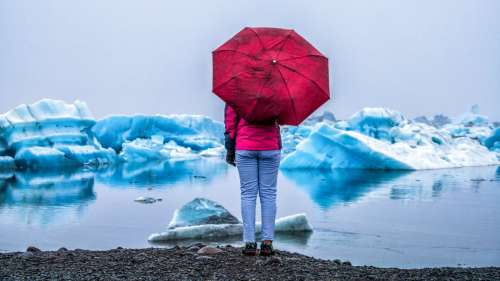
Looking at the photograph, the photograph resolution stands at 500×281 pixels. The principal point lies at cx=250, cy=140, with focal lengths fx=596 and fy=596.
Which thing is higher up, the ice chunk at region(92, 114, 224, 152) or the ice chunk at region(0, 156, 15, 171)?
the ice chunk at region(92, 114, 224, 152)

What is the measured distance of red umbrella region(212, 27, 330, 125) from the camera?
3369 millimetres

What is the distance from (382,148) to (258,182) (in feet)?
55.7

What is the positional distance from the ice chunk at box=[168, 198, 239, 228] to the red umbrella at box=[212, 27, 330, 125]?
9.67 feet

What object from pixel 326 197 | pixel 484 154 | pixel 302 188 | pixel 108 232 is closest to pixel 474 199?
pixel 326 197

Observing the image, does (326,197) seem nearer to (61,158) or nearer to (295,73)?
(295,73)

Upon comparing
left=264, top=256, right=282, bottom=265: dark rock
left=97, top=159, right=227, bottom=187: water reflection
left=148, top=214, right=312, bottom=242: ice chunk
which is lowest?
left=97, top=159, right=227, bottom=187: water reflection

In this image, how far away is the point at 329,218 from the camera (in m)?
7.61

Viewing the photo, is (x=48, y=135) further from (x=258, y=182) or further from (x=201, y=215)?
(x=258, y=182)

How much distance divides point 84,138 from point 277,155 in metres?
21.3

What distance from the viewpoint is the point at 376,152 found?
19.2m

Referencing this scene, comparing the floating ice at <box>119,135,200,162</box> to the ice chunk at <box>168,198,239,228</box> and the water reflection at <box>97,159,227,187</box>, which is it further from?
the ice chunk at <box>168,198,239,228</box>

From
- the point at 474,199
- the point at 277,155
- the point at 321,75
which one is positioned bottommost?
the point at 474,199

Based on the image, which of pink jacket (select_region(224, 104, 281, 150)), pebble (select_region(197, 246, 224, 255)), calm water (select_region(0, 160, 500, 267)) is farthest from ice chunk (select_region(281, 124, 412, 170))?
pink jacket (select_region(224, 104, 281, 150))

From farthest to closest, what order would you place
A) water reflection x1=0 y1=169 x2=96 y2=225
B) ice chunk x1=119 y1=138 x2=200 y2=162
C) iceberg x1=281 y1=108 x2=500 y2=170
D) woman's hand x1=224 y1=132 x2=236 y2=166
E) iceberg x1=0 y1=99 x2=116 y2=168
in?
1. ice chunk x1=119 y1=138 x2=200 y2=162
2. iceberg x1=0 y1=99 x2=116 y2=168
3. iceberg x1=281 y1=108 x2=500 y2=170
4. water reflection x1=0 y1=169 x2=96 y2=225
5. woman's hand x1=224 y1=132 x2=236 y2=166
